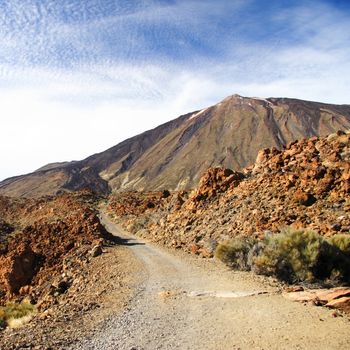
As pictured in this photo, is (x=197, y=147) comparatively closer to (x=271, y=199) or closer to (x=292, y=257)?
(x=271, y=199)

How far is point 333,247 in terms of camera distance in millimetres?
11992

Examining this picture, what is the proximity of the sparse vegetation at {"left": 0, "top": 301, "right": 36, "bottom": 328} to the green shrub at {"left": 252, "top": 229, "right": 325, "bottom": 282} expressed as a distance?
6530 millimetres

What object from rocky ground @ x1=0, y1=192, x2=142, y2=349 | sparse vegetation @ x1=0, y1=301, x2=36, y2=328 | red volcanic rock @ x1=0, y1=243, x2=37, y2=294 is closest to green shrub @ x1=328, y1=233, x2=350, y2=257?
rocky ground @ x1=0, y1=192, x2=142, y2=349

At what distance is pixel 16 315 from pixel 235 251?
278 inches

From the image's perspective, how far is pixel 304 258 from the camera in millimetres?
11688

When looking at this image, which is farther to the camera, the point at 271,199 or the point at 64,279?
the point at 271,199

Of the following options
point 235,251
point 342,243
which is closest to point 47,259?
point 235,251

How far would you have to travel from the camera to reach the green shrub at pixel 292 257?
452 inches

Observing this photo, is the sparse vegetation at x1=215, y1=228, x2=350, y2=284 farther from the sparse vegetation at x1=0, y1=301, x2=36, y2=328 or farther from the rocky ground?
the sparse vegetation at x1=0, y1=301, x2=36, y2=328

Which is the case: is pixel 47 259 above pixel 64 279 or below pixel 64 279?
above

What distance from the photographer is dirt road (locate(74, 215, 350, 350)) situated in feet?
24.2

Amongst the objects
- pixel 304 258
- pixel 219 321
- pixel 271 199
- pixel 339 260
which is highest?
pixel 271 199

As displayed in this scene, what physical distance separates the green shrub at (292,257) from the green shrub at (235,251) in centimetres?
120

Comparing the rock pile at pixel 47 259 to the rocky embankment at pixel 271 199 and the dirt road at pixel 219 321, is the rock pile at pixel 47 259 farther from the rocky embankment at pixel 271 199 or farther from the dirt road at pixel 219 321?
the dirt road at pixel 219 321
